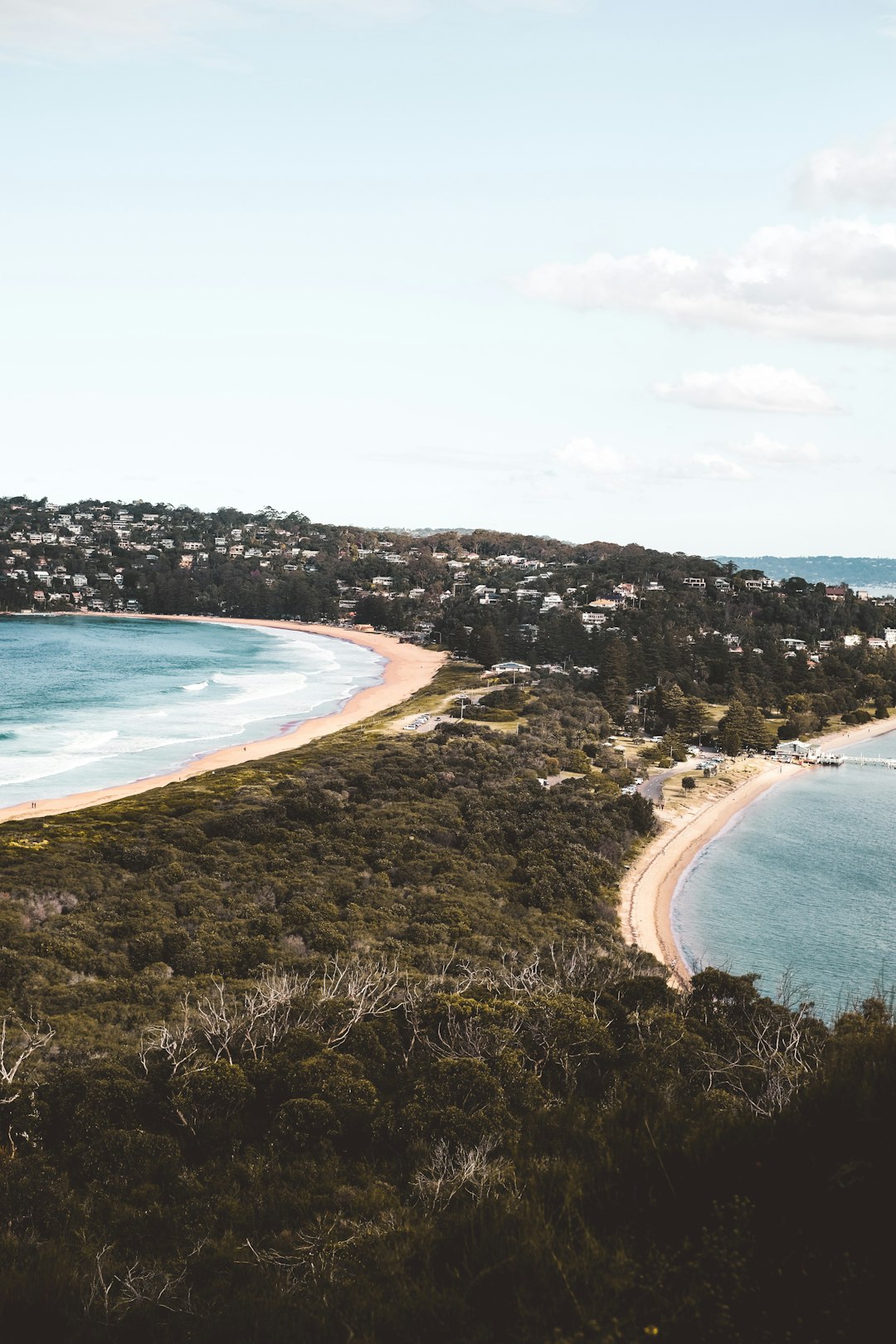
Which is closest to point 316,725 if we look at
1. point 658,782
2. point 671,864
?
point 658,782

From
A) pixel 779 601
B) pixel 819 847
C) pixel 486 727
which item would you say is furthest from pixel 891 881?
pixel 779 601

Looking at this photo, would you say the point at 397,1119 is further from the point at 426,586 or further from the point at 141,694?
the point at 426,586

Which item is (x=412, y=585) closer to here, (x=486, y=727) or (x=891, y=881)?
(x=486, y=727)

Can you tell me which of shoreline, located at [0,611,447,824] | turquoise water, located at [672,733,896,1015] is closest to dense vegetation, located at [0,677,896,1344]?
turquoise water, located at [672,733,896,1015]

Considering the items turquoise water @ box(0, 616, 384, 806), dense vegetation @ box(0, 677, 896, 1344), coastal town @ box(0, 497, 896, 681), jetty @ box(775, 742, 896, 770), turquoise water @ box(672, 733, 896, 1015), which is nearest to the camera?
dense vegetation @ box(0, 677, 896, 1344)

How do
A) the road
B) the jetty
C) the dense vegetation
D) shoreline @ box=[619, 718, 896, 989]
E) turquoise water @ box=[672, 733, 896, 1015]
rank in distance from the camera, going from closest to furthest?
the dense vegetation < turquoise water @ box=[672, 733, 896, 1015] < shoreline @ box=[619, 718, 896, 989] < the road < the jetty

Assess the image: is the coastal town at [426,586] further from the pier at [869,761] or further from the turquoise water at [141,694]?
the pier at [869,761]

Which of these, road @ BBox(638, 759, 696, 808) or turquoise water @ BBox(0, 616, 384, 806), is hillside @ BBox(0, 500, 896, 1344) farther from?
turquoise water @ BBox(0, 616, 384, 806)

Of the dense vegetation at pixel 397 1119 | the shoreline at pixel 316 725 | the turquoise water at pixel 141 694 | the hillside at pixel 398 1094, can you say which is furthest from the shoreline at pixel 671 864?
the turquoise water at pixel 141 694
